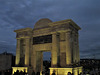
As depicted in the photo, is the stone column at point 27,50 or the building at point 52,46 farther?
the stone column at point 27,50

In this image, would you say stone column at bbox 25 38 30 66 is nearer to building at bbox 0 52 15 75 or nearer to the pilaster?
building at bbox 0 52 15 75

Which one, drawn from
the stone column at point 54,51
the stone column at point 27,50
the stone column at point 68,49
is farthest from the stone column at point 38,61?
the stone column at point 68,49

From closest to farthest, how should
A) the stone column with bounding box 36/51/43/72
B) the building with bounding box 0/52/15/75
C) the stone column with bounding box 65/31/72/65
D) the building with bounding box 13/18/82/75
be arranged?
the stone column with bounding box 65/31/72/65, the building with bounding box 13/18/82/75, the stone column with bounding box 36/51/43/72, the building with bounding box 0/52/15/75

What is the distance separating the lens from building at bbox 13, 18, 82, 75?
22891mm

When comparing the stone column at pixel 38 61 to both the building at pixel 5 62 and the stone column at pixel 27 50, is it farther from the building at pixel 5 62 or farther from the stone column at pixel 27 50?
the building at pixel 5 62

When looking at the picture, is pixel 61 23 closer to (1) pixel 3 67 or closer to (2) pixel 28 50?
(2) pixel 28 50

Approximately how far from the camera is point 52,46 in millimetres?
24500

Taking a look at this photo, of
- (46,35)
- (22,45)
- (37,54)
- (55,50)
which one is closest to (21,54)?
(22,45)

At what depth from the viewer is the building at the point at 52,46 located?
22891mm

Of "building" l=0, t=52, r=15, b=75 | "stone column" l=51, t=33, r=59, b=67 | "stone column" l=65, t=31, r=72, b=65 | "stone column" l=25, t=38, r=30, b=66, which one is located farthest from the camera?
"building" l=0, t=52, r=15, b=75

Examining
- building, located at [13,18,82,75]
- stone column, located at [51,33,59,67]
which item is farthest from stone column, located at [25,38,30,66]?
stone column, located at [51,33,59,67]

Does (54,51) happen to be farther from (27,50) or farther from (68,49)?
(27,50)

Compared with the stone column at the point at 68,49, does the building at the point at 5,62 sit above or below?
below

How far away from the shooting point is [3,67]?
3441 cm
